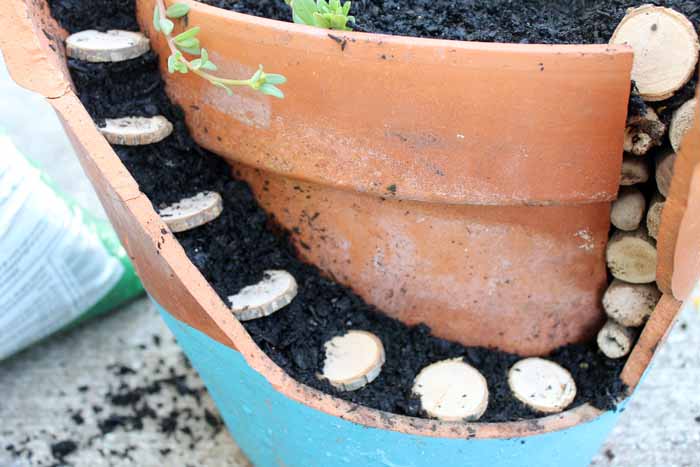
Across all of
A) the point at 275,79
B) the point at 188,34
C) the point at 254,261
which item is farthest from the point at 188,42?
the point at 254,261

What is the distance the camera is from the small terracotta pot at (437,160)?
2.56ft

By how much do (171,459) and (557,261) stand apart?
751 mm

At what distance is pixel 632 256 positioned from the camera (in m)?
0.91

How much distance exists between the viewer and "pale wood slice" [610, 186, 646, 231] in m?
0.89

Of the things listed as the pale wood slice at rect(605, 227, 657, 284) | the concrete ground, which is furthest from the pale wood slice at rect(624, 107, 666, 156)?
the concrete ground

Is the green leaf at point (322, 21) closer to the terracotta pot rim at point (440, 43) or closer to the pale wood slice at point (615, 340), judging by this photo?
the terracotta pot rim at point (440, 43)

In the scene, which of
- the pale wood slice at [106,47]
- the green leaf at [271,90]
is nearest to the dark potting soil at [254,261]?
the pale wood slice at [106,47]

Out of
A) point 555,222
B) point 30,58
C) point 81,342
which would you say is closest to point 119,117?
point 30,58

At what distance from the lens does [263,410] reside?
0.98 meters

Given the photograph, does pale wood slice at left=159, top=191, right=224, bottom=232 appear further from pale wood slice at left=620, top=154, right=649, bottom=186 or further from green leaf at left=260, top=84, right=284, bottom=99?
pale wood slice at left=620, top=154, right=649, bottom=186

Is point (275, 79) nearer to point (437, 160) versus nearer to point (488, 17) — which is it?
point (437, 160)

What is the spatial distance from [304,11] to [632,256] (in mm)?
505

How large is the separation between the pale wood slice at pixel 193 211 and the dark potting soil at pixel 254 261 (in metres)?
0.02

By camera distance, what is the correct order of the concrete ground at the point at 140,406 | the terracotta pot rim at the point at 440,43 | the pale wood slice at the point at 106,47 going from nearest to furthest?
the terracotta pot rim at the point at 440,43 → the pale wood slice at the point at 106,47 → the concrete ground at the point at 140,406
